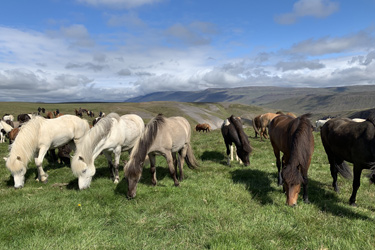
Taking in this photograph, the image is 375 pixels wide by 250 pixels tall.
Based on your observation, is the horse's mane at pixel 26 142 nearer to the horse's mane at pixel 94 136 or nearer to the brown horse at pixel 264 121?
the horse's mane at pixel 94 136

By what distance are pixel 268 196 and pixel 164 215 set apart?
349cm

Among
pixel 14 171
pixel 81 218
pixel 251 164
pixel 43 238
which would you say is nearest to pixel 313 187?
pixel 251 164

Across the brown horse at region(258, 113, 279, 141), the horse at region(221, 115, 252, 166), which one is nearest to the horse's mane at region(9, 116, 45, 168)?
the horse at region(221, 115, 252, 166)

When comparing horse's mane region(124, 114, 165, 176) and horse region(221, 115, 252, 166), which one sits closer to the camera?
horse's mane region(124, 114, 165, 176)

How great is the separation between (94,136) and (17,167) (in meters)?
3.15

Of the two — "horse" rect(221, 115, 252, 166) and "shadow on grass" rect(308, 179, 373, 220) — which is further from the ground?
"horse" rect(221, 115, 252, 166)

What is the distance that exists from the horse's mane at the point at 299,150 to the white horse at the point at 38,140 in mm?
7683

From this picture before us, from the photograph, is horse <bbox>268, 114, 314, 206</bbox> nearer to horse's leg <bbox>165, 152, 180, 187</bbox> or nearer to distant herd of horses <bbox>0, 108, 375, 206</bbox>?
distant herd of horses <bbox>0, 108, 375, 206</bbox>

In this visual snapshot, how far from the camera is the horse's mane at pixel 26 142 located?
27.3ft

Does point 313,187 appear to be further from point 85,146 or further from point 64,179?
point 64,179

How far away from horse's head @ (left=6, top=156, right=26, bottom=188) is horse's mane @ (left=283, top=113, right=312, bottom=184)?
936 centimetres

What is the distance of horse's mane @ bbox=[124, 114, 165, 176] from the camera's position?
710 cm

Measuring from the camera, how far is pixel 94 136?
819cm

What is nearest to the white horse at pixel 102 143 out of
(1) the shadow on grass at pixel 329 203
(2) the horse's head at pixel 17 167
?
(2) the horse's head at pixel 17 167
